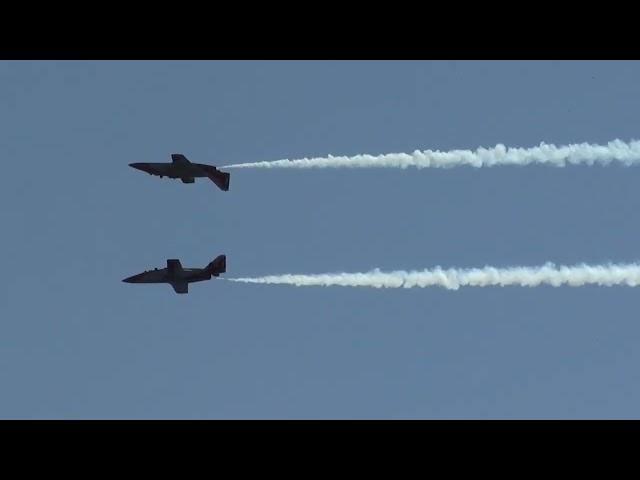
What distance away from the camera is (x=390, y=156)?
5803cm

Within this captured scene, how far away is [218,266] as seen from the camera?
6384 centimetres

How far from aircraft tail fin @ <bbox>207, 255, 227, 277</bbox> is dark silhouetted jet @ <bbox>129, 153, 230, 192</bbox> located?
433 cm

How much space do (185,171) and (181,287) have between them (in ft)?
23.1

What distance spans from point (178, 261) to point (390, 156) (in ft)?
48.8

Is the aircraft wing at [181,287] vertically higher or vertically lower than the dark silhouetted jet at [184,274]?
lower

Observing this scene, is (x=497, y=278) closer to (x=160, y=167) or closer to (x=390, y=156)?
(x=390, y=156)

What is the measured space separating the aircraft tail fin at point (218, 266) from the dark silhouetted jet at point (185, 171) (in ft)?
14.2

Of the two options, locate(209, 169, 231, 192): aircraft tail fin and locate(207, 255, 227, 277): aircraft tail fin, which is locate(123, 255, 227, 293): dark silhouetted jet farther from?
locate(209, 169, 231, 192): aircraft tail fin

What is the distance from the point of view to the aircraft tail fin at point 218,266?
63.6 meters

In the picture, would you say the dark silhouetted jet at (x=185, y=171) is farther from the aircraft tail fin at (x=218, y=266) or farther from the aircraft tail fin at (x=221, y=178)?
the aircraft tail fin at (x=218, y=266)

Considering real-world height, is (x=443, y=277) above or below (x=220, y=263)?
below

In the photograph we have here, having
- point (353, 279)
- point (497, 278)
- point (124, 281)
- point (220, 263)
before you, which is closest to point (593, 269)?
point (497, 278)

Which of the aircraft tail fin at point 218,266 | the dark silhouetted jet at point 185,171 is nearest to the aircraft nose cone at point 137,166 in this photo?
the dark silhouetted jet at point 185,171

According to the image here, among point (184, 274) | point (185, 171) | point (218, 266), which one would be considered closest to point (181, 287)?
point (184, 274)
